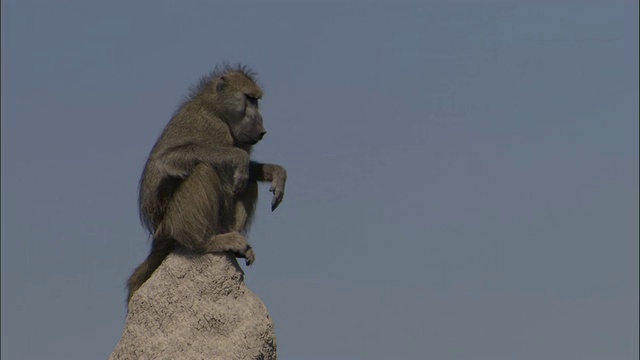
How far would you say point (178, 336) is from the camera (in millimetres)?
13422

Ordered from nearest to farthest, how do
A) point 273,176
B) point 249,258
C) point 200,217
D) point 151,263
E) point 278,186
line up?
point 200,217 → point 249,258 → point 151,263 → point 278,186 → point 273,176

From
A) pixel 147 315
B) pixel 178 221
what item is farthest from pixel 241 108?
pixel 147 315

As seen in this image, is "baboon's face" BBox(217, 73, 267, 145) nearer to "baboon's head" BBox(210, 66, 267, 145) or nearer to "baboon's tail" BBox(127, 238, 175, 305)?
"baboon's head" BBox(210, 66, 267, 145)

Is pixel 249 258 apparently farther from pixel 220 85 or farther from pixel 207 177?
pixel 220 85

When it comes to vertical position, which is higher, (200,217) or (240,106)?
(240,106)

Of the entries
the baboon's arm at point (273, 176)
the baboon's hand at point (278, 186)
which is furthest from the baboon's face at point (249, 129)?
the baboon's hand at point (278, 186)

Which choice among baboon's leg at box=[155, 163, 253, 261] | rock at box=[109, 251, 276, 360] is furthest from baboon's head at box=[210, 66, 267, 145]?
rock at box=[109, 251, 276, 360]

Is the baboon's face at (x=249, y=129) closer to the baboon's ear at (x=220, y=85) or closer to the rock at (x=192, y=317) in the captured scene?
the baboon's ear at (x=220, y=85)

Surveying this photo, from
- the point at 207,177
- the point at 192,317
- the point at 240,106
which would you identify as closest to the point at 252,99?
the point at 240,106

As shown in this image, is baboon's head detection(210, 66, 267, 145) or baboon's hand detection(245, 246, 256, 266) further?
baboon's head detection(210, 66, 267, 145)

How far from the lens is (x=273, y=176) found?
1467cm

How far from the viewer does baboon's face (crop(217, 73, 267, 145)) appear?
14734 millimetres

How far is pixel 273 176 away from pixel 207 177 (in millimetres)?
1056

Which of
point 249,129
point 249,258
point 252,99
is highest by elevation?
point 252,99
